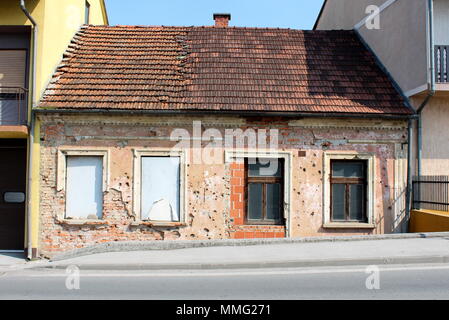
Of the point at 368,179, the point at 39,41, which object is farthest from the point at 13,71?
the point at 368,179

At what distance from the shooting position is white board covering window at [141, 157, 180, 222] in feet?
34.4

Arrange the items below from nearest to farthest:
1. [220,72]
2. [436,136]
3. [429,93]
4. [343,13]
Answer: [429,93]
[436,136]
[220,72]
[343,13]

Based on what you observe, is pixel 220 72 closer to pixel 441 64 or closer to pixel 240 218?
pixel 240 218

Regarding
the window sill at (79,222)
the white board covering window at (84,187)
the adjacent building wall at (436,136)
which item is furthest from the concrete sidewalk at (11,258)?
the adjacent building wall at (436,136)

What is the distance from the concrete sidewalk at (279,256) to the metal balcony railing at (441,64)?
13.5 ft

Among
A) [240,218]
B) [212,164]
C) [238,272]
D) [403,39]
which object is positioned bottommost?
[238,272]

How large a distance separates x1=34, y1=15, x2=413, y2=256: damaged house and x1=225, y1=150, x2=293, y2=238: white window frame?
0.03 metres

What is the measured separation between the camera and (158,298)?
570 cm

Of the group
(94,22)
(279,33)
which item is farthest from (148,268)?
(94,22)

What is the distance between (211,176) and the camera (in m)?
10.5

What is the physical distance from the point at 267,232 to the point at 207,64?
526 centimetres

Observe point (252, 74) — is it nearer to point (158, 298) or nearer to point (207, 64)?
point (207, 64)

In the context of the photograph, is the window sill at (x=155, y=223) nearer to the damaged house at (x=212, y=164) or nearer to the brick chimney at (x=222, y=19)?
the damaged house at (x=212, y=164)

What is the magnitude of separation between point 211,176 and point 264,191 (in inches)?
57.9
